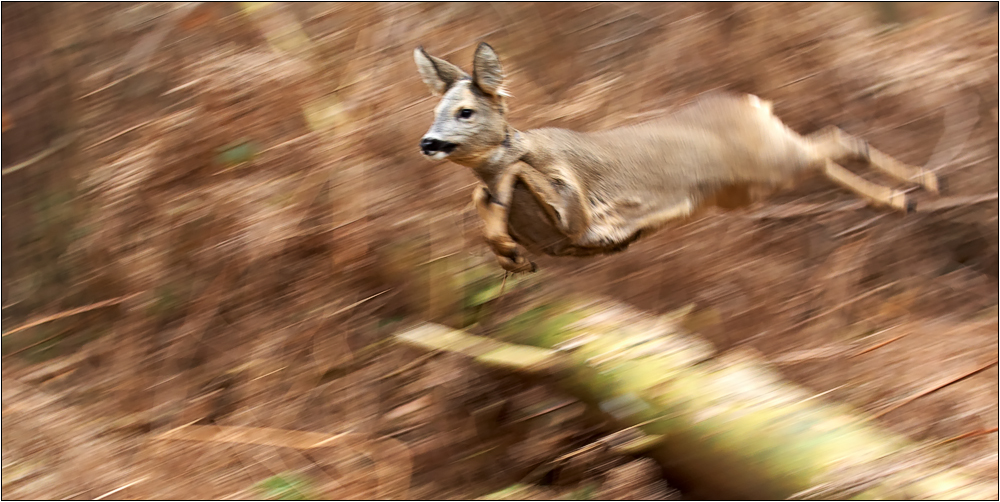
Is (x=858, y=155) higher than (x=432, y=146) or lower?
lower

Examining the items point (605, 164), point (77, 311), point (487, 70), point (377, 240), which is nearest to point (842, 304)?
point (605, 164)

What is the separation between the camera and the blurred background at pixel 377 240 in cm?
480

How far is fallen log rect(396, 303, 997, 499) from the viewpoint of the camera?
10.9 ft

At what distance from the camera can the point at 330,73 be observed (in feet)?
18.6

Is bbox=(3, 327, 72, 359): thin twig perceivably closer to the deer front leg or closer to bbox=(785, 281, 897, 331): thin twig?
the deer front leg

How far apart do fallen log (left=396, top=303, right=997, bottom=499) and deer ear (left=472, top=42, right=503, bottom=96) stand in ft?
4.23

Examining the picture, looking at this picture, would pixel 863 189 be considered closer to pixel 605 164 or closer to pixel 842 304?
pixel 605 164

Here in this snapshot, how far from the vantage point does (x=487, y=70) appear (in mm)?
3098

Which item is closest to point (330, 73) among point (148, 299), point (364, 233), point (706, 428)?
point (364, 233)

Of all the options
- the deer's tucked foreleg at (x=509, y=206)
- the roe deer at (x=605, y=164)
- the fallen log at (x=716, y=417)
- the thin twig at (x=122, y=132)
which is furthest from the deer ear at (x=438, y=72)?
the thin twig at (x=122, y=132)

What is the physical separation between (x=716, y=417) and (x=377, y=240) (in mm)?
2631

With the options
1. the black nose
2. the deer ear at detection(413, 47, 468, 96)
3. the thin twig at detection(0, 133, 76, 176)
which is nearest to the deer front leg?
the black nose

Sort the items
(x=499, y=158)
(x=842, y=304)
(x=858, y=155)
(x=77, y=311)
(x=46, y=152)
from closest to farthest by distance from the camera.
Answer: (x=499, y=158), (x=858, y=155), (x=77, y=311), (x=842, y=304), (x=46, y=152)

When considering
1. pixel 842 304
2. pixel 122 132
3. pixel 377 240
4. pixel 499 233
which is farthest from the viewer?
pixel 122 132
